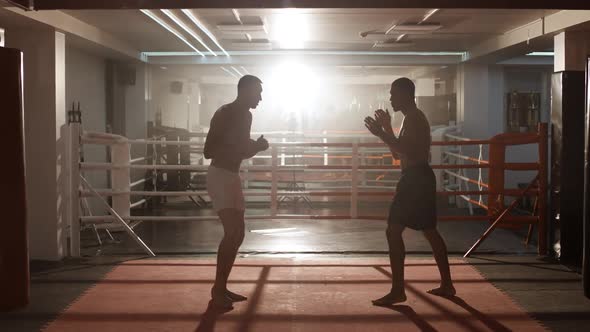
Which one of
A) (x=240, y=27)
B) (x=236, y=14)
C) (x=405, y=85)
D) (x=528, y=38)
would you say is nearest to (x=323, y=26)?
(x=240, y=27)

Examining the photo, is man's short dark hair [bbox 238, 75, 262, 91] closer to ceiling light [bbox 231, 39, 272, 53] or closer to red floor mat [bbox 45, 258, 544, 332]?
red floor mat [bbox 45, 258, 544, 332]

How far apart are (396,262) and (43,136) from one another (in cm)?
397

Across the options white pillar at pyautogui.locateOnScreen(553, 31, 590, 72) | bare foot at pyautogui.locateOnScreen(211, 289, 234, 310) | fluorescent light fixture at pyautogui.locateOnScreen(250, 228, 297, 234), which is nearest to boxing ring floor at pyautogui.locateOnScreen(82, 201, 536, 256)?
fluorescent light fixture at pyautogui.locateOnScreen(250, 228, 297, 234)

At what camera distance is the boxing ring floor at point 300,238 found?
7.46 m

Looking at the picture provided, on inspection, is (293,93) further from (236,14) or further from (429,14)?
(429,14)

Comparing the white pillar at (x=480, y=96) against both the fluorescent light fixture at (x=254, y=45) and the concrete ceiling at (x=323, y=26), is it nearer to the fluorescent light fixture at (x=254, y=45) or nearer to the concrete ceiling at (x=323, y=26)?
the concrete ceiling at (x=323, y=26)

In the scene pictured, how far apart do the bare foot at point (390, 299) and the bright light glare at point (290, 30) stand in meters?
3.84

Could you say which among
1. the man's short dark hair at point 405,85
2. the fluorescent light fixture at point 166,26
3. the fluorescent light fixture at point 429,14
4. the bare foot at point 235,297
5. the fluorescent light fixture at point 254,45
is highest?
the fluorescent light fixture at point 254,45

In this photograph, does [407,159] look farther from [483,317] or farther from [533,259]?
[533,259]

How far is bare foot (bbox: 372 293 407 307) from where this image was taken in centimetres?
492

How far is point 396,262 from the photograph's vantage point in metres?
4.91

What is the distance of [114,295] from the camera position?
5.33 meters

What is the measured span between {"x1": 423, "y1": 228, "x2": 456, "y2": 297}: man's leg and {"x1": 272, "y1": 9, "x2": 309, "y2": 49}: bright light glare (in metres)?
3.57

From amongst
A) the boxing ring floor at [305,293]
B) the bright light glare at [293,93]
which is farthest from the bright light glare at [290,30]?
the bright light glare at [293,93]
